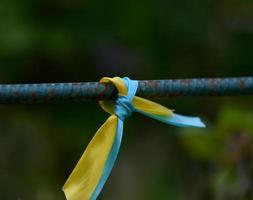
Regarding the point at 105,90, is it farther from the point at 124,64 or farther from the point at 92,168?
the point at 124,64

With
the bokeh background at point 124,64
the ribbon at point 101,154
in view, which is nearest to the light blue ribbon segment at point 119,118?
the ribbon at point 101,154

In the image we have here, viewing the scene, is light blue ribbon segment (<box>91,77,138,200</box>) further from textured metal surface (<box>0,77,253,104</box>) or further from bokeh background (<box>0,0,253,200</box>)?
bokeh background (<box>0,0,253,200</box>)

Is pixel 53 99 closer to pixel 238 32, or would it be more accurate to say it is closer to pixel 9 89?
pixel 9 89

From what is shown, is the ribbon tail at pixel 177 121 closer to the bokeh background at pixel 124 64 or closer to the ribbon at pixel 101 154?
the ribbon at pixel 101 154

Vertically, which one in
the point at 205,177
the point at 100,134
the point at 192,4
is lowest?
the point at 205,177

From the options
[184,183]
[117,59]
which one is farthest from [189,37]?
[184,183]

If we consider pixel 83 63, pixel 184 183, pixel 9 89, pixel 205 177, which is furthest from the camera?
pixel 83 63
